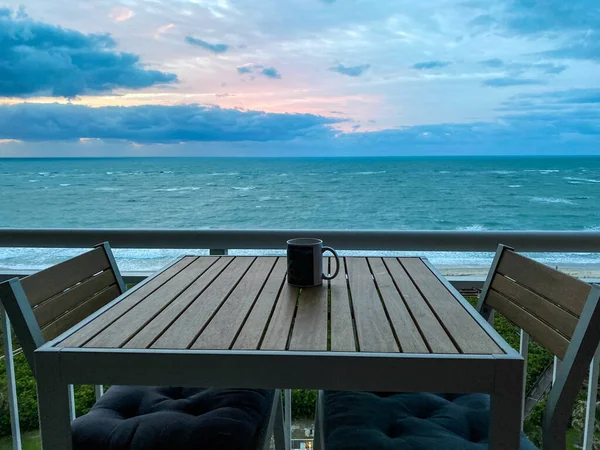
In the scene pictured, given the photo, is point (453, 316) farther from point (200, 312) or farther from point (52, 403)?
point (52, 403)

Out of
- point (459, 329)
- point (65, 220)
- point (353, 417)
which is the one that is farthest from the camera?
point (65, 220)

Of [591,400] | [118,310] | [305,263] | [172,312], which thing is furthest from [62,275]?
[591,400]

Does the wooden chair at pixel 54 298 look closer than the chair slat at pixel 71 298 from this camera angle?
Yes

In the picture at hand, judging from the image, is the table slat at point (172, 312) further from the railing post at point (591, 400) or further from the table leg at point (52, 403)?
the railing post at point (591, 400)

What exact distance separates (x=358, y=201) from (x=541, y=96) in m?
14.5

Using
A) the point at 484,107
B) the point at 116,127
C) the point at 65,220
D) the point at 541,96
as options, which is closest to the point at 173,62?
the point at 116,127

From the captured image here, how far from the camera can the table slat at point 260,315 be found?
0.99 meters

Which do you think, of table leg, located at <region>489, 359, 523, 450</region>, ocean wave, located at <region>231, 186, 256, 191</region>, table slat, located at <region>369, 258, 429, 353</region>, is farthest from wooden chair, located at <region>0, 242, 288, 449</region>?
ocean wave, located at <region>231, 186, 256, 191</region>

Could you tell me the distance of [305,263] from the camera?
1.38 metres

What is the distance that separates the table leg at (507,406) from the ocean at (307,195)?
21.8 meters

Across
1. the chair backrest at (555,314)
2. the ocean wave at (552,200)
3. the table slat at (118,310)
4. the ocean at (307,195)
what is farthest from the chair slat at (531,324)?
the ocean wave at (552,200)

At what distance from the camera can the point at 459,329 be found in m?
1.06

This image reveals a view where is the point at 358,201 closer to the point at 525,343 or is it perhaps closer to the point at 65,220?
the point at 65,220

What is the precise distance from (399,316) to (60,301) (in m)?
0.99
